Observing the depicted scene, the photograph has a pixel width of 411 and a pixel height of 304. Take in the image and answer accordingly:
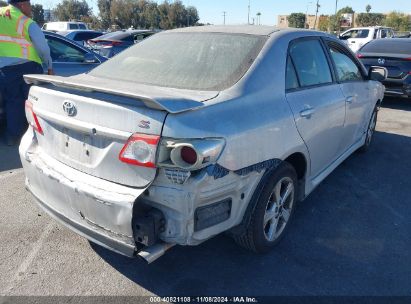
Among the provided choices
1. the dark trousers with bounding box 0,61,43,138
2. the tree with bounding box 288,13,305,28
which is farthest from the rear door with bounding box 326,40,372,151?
the tree with bounding box 288,13,305,28

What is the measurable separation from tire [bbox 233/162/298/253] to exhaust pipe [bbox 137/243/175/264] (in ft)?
2.23

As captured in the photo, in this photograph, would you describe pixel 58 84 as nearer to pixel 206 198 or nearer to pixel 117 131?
pixel 117 131

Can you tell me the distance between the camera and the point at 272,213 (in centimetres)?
301

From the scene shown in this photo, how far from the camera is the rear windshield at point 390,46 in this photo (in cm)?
902

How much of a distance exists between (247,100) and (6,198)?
279 cm

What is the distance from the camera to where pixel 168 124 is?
2146mm

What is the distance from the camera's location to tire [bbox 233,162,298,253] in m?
2.73

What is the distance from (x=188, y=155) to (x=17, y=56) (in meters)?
4.16

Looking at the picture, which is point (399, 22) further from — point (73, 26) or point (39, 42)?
point (39, 42)

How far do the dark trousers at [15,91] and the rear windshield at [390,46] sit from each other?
747 cm

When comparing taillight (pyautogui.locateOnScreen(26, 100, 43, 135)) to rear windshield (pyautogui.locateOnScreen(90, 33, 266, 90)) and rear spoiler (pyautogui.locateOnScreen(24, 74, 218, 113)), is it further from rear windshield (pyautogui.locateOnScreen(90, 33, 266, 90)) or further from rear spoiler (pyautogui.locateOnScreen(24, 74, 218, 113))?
rear windshield (pyautogui.locateOnScreen(90, 33, 266, 90))

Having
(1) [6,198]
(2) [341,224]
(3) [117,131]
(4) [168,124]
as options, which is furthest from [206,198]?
(1) [6,198]

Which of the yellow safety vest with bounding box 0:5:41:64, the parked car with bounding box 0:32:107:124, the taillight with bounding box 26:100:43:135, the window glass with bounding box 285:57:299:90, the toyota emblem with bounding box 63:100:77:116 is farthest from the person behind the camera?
the parked car with bounding box 0:32:107:124

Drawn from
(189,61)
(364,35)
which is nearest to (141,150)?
(189,61)
